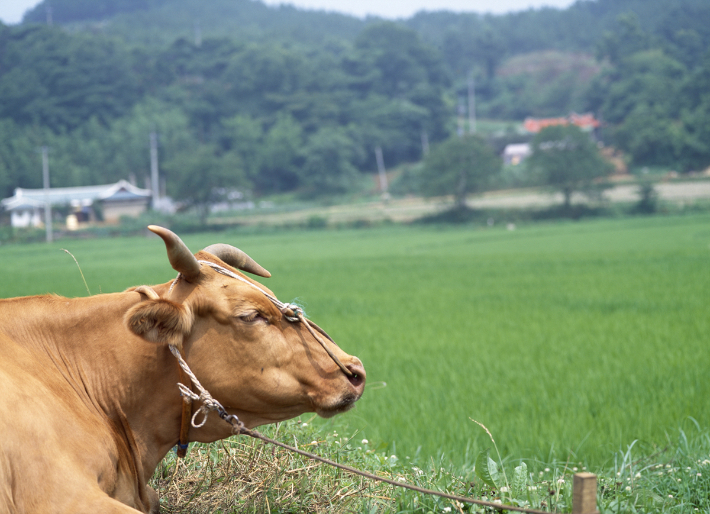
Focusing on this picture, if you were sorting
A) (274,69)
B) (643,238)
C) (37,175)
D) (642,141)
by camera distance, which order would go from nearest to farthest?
(643,238) → (37,175) → (642,141) → (274,69)

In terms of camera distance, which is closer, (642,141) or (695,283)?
(695,283)

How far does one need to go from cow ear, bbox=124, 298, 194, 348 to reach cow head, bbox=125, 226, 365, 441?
48 millimetres

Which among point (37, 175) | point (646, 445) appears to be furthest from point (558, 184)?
point (646, 445)

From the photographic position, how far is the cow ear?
77.4 inches

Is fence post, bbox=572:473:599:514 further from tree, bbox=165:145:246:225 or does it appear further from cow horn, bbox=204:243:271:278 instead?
tree, bbox=165:145:246:225

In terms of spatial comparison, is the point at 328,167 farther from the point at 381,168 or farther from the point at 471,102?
the point at 471,102

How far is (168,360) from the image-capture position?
7.24 ft

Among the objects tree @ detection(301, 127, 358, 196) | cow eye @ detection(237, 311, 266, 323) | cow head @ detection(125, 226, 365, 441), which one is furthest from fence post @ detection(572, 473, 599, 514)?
tree @ detection(301, 127, 358, 196)

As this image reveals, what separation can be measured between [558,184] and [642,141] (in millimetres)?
18250

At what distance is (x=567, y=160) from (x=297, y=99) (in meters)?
44.6

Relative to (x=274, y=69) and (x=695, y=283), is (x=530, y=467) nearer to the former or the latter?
(x=695, y=283)

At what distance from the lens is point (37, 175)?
5038cm

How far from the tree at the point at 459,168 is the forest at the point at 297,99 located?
5827mm

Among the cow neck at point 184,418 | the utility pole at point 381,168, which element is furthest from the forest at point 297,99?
the cow neck at point 184,418
